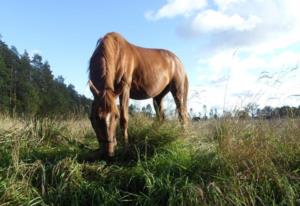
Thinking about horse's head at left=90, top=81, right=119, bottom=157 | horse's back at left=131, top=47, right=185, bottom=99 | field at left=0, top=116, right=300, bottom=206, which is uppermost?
horse's back at left=131, top=47, right=185, bottom=99

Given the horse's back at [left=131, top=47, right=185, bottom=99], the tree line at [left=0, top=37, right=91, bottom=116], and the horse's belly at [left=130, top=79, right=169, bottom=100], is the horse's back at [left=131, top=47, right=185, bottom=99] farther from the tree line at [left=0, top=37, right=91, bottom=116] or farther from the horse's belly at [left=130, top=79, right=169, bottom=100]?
the tree line at [left=0, top=37, right=91, bottom=116]

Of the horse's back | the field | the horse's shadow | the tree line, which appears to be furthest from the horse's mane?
the tree line

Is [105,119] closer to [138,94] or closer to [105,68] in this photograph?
[105,68]

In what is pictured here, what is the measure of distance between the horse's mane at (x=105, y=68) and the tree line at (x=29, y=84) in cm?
4180

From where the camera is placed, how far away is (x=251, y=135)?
693cm

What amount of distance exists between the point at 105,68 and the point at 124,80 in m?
1.17

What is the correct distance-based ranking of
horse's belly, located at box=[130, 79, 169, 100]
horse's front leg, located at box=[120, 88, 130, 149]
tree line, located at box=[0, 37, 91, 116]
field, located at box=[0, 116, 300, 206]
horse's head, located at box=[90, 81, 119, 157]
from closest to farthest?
field, located at box=[0, 116, 300, 206] < horse's head, located at box=[90, 81, 119, 157] < horse's front leg, located at box=[120, 88, 130, 149] < horse's belly, located at box=[130, 79, 169, 100] < tree line, located at box=[0, 37, 91, 116]

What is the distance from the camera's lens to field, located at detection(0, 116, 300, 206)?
5.62 metres

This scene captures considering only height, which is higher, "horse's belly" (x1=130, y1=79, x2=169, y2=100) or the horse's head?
"horse's belly" (x1=130, y1=79, x2=169, y2=100)

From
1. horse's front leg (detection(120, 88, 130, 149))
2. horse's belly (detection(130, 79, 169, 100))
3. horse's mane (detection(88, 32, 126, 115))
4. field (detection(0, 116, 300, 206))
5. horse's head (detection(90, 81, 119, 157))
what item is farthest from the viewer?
horse's belly (detection(130, 79, 169, 100))

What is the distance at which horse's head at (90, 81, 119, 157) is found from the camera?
6895mm

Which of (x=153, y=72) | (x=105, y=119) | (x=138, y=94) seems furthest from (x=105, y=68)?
(x=153, y=72)

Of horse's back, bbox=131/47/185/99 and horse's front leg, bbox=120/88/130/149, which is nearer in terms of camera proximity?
horse's front leg, bbox=120/88/130/149

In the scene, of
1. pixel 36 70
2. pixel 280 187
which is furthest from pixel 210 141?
pixel 36 70
